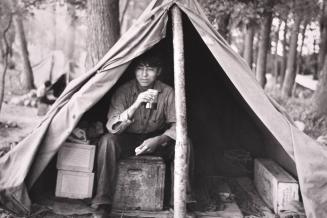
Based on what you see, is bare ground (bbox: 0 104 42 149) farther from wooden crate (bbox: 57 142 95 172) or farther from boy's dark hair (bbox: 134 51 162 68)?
boy's dark hair (bbox: 134 51 162 68)

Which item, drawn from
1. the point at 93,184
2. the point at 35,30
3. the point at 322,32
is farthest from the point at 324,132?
the point at 35,30

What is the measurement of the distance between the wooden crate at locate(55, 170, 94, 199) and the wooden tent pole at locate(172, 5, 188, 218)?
105 cm

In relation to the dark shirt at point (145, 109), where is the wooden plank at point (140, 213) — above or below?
below

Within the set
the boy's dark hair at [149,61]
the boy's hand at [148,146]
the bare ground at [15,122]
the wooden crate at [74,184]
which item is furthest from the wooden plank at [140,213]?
the bare ground at [15,122]

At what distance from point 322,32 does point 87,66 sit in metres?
11.2

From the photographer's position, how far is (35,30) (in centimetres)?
4459

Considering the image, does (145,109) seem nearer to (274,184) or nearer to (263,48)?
(274,184)

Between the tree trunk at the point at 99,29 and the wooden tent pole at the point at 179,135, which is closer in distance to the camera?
the wooden tent pole at the point at 179,135

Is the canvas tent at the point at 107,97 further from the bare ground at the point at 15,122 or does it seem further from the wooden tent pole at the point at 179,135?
the bare ground at the point at 15,122

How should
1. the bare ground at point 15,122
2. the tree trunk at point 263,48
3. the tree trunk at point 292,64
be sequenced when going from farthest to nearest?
the tree trunk at point 292,64, the tree trunk at point 263,48, the bare ground at point 15,122

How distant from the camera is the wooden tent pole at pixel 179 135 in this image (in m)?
4.18

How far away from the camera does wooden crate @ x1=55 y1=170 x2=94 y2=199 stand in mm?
4668

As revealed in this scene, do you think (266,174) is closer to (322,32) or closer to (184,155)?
(184,155)

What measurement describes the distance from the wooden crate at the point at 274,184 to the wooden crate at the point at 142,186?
133cm
